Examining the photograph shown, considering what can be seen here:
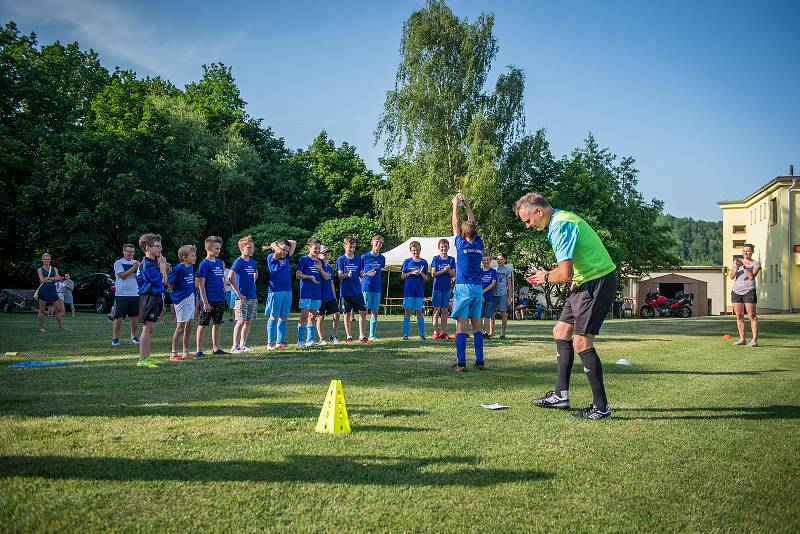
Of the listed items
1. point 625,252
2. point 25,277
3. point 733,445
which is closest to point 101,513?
point 733,445

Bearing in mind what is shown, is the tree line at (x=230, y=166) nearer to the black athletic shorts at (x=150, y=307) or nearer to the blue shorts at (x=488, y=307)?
the blue shorts at (x=488, y=307)

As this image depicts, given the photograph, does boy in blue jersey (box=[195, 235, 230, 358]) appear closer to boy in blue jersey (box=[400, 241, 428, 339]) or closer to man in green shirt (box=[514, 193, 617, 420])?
boy in blue jersey (box=[400, 241, 428, 339])

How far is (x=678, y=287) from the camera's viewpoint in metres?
58.0

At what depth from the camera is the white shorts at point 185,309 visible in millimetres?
10219

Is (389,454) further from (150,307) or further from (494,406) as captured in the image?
(150,307)

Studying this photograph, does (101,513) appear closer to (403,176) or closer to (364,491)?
(364,491)

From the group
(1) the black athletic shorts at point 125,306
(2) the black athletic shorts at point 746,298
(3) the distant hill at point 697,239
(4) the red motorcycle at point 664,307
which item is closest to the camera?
(1) the black athletic shorts at point 125,306

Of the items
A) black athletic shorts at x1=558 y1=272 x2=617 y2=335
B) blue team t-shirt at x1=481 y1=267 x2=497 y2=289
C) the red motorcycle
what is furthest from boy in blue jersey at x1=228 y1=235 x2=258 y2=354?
the red motorcycle

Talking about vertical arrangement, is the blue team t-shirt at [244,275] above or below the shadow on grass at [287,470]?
above

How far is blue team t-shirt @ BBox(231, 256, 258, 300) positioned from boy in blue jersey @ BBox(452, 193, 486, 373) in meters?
4.47

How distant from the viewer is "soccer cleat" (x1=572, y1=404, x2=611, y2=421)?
228 inches

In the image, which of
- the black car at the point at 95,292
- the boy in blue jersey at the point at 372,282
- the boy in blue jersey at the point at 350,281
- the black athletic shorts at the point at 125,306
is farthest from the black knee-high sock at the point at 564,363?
the black car at the point at 95,292

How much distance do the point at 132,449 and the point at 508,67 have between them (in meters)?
38.4

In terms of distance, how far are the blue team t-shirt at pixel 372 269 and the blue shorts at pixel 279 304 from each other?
103 inches
